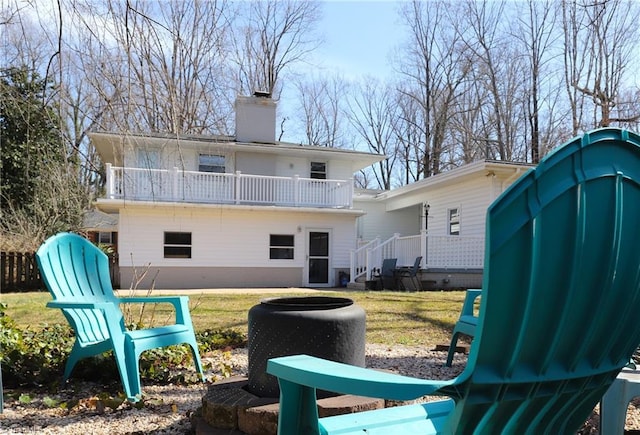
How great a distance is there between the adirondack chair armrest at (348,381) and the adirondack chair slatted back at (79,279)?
2.38 metres

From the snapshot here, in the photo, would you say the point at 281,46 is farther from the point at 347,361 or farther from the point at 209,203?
the point at 347,361

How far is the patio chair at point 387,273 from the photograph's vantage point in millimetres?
14562

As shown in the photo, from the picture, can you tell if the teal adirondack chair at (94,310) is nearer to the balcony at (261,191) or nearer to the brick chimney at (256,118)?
the balcony at (261,191)

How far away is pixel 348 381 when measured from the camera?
3.59 feet

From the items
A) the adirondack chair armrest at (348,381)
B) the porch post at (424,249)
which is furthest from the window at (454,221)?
the adirondack chair armrest at (348,381)

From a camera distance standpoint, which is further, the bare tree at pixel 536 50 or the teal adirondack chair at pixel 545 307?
the bare tree at pixel 536 50

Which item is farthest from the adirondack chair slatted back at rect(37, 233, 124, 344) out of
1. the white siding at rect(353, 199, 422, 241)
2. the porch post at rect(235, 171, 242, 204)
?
the white siding at rect(353, 199, 422, 241)

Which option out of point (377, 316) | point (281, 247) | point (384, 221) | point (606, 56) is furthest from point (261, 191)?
point (606, 56)

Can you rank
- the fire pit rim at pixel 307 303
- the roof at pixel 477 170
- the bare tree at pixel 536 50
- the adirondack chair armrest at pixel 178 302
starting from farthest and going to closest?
the bare tree at pixel 536 50 < the roof at pixel 477 170 < the adirondack chair armrest at pixel 178 302 < the fire pit rim at pixel 307 303

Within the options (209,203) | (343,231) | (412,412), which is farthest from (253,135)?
(412,412)

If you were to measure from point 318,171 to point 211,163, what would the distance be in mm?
3906

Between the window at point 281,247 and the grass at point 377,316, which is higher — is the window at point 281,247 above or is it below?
above

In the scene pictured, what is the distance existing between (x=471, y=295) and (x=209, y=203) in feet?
39.2

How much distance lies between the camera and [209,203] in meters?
15.0
